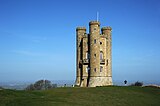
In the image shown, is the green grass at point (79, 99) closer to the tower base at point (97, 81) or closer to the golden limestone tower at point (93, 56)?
the tower base at point (97, 81)

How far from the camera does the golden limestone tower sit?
196ft

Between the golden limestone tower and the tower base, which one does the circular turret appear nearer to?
the golden limestone tower

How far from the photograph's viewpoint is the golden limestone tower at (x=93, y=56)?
59625mm

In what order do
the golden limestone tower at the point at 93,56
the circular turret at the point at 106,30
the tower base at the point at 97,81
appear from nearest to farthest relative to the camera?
the tower base at the point at 97,81 → the golden limestone tower at the point at 93,56 → the circular turret at the point at 106,30

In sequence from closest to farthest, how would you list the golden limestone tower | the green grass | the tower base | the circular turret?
the green grass → the tower base → the golden limestone tower → the circular turret

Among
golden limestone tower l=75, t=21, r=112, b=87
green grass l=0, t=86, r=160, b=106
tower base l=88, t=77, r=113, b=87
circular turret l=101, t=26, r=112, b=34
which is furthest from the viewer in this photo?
circular turret l=101, t=26, r=112, b=34

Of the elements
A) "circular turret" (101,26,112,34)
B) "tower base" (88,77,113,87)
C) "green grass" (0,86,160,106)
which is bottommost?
"green grass" (0,86,160,106)

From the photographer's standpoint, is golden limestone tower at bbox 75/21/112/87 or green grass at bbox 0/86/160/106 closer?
green grass at bbox 0/86/160/106

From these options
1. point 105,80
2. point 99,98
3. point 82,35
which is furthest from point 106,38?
point 99,98

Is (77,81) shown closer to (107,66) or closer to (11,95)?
(107,66)

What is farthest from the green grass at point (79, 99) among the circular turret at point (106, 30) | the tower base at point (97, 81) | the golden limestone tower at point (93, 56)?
the circular turret at point (106, 30)

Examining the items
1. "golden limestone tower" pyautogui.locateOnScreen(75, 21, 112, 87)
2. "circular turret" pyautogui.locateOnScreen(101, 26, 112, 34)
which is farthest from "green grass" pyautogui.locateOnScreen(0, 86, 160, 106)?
"circular turret" pyautogui.locateOnScreen(101, 26, 112, 34)

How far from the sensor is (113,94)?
1682 inches

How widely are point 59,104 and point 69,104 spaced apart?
4.23 feet
